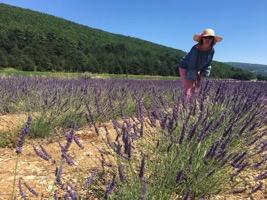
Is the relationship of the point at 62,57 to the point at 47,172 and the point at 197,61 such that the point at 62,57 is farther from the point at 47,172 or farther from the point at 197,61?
the point at 47,172

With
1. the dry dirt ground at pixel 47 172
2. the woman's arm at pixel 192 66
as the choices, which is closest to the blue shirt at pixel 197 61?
the woman's arm at pixel 192 66

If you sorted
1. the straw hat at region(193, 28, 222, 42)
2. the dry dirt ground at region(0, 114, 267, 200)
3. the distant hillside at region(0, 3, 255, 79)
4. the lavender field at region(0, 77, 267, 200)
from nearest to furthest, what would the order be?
the lavender field at region(0, 77, 267, 200)
the dry dirt ground at region(0, 114, 267, 200)
the straw hat at region(193, 28, 222, 42)
the distant hillside at region(0, 3, 255, 79)

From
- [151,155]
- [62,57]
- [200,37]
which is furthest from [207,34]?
Answer: [62,57]

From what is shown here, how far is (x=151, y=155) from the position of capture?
9.71 ft

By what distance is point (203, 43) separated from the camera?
5.11 metres

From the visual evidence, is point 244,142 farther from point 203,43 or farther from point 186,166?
point 203,43

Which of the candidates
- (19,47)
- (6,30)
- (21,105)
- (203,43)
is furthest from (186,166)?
(6,30)

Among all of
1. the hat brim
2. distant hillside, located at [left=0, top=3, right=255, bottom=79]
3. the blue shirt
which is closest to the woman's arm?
the blue shirt

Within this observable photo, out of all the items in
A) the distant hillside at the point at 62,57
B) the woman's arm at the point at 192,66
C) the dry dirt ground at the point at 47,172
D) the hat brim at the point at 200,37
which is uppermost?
the hat brim at the point at 200,37

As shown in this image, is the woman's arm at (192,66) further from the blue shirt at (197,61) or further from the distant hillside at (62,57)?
the distant hillside at (62,57)

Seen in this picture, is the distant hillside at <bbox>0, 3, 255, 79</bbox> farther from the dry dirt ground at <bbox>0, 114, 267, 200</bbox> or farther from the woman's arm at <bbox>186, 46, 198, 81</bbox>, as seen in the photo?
the dry dirt ground at <bbox>0, 114, 267, 200</bbox>

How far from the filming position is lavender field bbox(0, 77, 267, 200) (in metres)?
1.96

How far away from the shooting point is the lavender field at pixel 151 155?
1965mm

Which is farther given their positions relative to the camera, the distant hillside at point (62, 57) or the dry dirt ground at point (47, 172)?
the distant hillside at point (62, 57)
